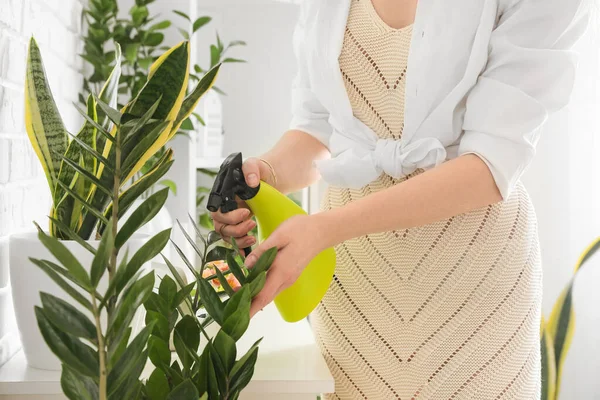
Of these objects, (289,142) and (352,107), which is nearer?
(352,107)

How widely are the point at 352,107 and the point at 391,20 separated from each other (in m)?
0.14

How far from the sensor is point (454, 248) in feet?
2.89

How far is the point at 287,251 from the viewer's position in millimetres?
686

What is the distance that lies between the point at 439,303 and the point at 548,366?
1360 millimetres

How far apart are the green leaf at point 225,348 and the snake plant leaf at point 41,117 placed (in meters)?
0.39

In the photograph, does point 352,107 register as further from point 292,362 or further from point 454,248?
point 292,362

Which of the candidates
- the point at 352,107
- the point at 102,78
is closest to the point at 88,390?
the point at 352,107

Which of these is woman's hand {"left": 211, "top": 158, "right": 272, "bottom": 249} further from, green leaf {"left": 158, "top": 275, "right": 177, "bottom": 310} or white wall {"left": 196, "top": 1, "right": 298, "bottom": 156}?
white wall {"left": 196, "top": 1, "right": 298, "bottom": 156}

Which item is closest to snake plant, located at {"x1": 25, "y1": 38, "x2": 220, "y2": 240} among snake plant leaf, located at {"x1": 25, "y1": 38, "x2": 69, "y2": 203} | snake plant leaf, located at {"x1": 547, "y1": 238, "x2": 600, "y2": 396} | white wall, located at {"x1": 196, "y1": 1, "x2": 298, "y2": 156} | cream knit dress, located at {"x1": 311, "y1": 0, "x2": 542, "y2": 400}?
snake plant leaf, located at {"x1": 25, "y1": 38, "x2": 69, "y2": 203}

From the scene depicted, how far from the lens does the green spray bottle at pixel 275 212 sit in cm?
83

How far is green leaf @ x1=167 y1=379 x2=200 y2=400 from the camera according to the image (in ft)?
1.65

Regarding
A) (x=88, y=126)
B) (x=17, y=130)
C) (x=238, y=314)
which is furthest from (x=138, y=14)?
(x=238, y=314)

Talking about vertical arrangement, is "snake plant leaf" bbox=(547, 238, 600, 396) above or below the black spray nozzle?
below

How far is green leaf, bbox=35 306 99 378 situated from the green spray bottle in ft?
1.28
